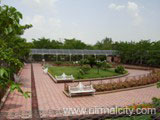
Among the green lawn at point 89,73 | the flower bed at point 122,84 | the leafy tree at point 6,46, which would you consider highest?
the leafy tree at point 6,46

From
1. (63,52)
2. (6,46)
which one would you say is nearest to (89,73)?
(6,46)

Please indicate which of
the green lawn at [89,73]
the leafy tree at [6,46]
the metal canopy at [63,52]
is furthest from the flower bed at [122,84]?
the metal canopy at [63,52]

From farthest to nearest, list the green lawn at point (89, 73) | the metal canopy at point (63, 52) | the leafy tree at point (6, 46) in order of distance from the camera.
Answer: the metal canopy at point (63, 52), the green lawn at point (89, 73), the leafy tree at point (6, 46)

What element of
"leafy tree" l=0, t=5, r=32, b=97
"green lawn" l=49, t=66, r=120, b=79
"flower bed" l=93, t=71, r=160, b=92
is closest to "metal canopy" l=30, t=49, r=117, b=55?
"green lawn" l=49, t=66, r=120, b=79

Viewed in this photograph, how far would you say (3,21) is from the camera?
5176 mm

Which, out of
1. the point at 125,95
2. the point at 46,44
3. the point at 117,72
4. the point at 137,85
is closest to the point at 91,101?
the point at 125,95

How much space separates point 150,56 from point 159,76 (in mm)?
14621

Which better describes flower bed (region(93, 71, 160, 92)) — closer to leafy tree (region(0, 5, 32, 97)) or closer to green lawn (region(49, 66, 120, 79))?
green lawn (region(49, 66, 120, 79))

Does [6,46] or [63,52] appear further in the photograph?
[63,52]

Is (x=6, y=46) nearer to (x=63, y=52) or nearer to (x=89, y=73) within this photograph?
(x=89, y=73)

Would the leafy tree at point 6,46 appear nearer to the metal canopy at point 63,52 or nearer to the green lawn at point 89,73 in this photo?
the green lawn at point 89,73

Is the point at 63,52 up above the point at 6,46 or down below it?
above

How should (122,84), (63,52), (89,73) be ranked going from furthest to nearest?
(63,52) → (89,73) → (122,84)

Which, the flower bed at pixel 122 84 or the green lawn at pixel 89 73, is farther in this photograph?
the green lawn at pixel 89 73
